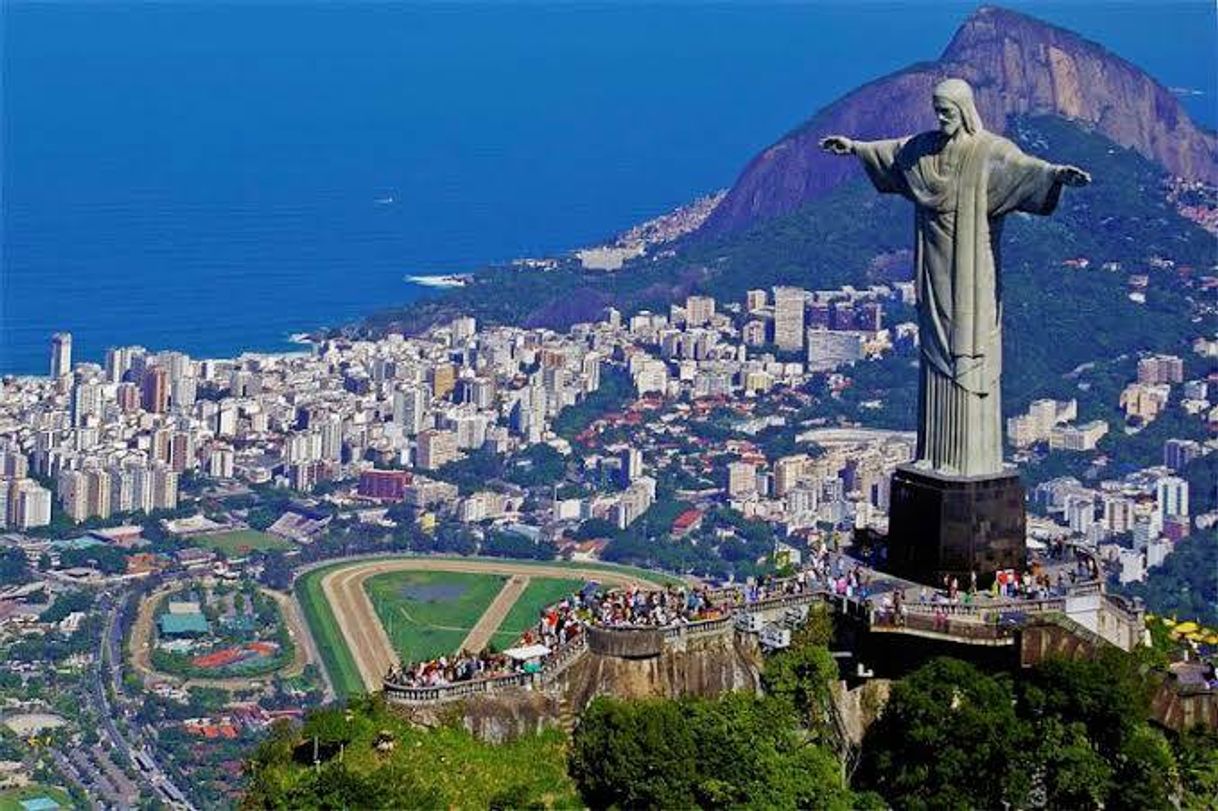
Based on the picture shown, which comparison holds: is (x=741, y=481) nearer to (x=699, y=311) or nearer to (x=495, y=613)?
(x=495, y=613)

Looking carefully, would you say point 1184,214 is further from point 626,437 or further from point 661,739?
point 661,739

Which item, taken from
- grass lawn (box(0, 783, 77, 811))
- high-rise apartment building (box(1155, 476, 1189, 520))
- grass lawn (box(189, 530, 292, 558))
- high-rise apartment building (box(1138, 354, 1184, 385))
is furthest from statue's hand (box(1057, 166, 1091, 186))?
high-rise apartment building (box(1138, 354, 1184, 385))

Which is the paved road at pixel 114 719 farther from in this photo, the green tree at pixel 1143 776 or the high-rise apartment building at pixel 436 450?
the green tree at pixel 1143 776

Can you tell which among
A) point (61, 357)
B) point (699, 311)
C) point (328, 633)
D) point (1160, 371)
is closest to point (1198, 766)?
point (328, 633)

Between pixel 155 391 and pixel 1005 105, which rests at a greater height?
pixel 1005 105

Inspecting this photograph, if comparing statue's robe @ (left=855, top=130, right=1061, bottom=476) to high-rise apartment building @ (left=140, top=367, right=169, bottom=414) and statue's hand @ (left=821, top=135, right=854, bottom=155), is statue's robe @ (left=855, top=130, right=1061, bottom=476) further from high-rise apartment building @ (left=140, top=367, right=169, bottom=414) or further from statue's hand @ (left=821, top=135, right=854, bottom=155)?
high-rise apartment building @ (left=140, top=367, right=169, bottom=414)

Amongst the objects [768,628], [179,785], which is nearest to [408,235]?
[179,785]
